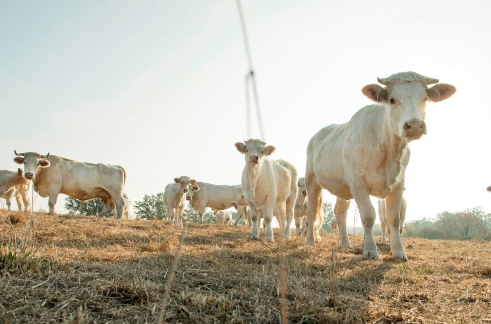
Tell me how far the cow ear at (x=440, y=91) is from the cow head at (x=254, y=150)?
510cm

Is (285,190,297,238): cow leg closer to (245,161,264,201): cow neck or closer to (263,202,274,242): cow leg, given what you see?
(245,161,264,201): cow neck

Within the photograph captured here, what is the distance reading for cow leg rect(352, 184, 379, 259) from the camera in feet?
22.4

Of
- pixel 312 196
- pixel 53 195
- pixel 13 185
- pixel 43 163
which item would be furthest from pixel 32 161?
pixel 312 196

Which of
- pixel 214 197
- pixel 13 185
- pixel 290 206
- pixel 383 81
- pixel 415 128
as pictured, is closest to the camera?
pixel 415 128

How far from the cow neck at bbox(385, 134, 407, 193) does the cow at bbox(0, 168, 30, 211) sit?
16.6 meters

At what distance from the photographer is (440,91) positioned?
644 centimetres

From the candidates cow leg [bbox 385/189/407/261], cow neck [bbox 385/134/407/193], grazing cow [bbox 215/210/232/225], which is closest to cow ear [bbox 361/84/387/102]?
cow neck [bbox 385/134/407/193]

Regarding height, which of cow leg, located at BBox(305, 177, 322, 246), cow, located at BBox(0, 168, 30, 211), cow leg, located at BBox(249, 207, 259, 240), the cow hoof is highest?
cow, located at BBox(0, 168, 30, 211)

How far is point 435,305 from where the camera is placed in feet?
11.6

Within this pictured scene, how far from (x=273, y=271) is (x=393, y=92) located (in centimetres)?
339

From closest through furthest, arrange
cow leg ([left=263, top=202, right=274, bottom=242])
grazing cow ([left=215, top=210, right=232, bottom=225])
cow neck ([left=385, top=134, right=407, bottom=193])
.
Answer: cow neck ([left=385, top=134, right=407, bottom=193]), cow leg ([left=263, top=202, right=274, bottom=242]), grazing cow ([left=215, top=210, right=232, bottom=225])

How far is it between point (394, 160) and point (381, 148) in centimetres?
29

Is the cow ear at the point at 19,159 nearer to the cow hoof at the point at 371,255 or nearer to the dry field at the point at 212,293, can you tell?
the dry field at the point at 212,293

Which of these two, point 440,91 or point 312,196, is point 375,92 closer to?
point 440,91
